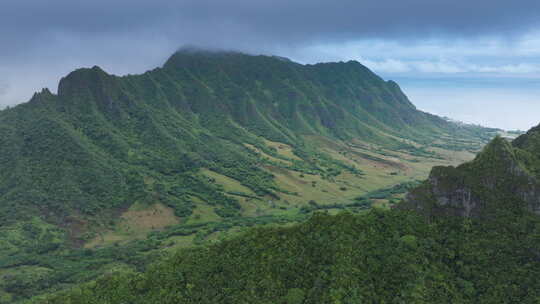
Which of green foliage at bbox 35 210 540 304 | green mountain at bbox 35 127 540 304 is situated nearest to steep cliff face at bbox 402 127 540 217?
green mountain at bbox 35 127 540 304

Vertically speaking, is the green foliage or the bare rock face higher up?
the bare rock face

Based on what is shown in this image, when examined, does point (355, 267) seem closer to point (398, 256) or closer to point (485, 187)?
point (398, 256)

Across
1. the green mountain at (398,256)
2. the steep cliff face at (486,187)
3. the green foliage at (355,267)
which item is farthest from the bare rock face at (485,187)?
the green foliage at (355,267)

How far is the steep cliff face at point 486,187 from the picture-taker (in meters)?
78.2

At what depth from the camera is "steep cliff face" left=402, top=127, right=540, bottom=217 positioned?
78188 mm

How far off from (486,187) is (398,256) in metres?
25.6

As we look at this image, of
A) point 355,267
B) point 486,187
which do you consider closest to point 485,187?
point 486,187

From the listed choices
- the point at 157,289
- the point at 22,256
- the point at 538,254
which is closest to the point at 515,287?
the point at 538,254

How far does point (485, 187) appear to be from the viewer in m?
81.9

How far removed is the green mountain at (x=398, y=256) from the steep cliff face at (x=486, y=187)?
0.68 ft

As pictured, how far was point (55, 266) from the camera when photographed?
156 meters

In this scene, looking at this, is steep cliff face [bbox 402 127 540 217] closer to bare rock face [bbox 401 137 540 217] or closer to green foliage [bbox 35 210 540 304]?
A: bare rock face [bbox 401 137 540 217]

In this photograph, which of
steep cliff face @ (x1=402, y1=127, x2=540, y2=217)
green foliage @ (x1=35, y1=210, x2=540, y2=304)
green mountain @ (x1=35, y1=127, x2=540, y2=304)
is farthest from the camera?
steep cliff face @ (x1=402, y1=127, x2=540, y2=217)

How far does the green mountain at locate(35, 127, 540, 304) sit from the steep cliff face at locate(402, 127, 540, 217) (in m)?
0.21
